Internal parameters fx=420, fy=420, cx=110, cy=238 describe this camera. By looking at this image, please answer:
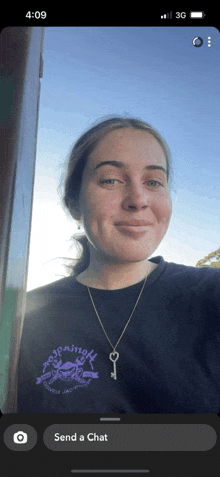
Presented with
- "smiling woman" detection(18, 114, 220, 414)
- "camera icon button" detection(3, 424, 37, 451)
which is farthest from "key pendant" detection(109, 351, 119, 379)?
"camera icon button" detection(3, 424, 37, 451)

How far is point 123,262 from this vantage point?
0.56 meters

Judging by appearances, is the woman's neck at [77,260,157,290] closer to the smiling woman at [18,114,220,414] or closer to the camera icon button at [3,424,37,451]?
the smiling woman at [18,114,220,414]

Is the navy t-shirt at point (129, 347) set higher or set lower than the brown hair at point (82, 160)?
lower

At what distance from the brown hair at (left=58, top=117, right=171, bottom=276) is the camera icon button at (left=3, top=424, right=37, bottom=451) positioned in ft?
0.64

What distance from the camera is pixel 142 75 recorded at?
1.90 ft

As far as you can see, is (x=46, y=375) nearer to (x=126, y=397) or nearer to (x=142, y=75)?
(x=126, y=397)

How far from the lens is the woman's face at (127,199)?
0.55 meters

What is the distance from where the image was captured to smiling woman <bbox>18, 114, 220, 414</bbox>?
512 mm
